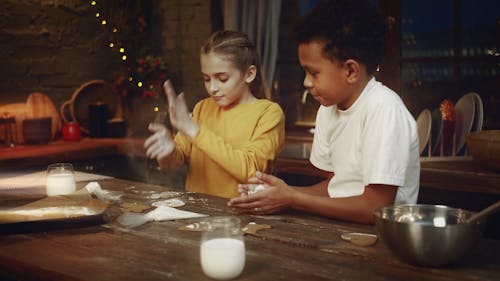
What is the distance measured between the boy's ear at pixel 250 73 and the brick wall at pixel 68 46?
234 cm

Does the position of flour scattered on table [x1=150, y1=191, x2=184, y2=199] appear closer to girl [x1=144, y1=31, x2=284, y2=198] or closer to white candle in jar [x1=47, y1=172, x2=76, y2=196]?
girl [x1=144, y1=31, x2=284, y2=198]

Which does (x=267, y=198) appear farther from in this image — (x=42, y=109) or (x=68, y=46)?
(x=68, y=46)

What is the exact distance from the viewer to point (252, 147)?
2.60 metres

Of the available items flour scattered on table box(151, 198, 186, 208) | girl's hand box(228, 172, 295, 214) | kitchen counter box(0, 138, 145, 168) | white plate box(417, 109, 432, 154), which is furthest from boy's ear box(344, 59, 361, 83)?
kitchen counter box(0, 138, 145, 168)

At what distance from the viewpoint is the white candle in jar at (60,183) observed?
237cm

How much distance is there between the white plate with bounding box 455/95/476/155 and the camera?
11.6 feet

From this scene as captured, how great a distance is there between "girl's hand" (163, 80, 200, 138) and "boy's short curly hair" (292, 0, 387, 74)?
55 centimetres

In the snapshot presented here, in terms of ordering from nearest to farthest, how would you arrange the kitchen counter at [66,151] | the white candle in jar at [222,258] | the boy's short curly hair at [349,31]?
the white candle in jar at [222,258] → the boy's short curly hair at [349,31] → the kitchen counter at [66,151]

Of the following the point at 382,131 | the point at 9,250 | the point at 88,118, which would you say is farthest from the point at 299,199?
the point at 88,118

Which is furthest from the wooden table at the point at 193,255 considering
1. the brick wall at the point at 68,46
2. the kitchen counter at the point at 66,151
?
the brick wall at the point at 68,46

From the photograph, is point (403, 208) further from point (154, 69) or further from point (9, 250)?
point (154, 69)

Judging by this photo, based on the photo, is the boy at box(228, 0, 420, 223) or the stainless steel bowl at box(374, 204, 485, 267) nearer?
the stainless steel bowl at box(374, 204, 485, 267)

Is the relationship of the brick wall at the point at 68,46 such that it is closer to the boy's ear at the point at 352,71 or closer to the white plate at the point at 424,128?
the white plate at the point at 424,128

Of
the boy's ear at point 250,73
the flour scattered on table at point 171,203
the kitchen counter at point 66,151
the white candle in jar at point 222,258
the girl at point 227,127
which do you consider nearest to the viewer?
the white candle in jar at point 222,258
